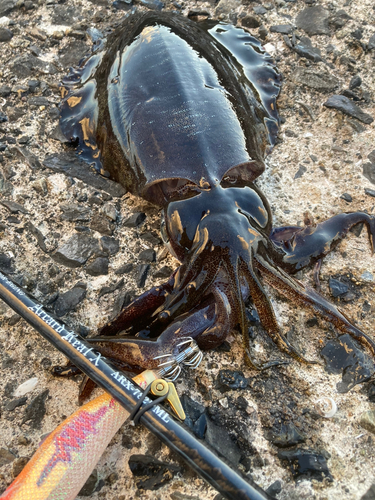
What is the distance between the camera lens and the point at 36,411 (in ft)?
7.52

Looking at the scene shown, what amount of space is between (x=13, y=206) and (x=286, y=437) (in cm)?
227

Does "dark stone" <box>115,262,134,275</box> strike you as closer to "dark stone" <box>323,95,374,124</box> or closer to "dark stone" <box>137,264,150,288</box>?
"dark stone" <box>137,264,150,288</box>

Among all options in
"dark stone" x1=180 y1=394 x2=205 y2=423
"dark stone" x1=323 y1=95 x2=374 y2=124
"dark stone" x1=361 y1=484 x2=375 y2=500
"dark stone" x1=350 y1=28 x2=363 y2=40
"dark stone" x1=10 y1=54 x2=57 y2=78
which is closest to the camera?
"dark stone" x1=361 y1=484 x2=375 y2=500

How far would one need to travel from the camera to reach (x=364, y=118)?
366 centimetres

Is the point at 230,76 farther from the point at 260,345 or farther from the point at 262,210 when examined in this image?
the point at 260,345

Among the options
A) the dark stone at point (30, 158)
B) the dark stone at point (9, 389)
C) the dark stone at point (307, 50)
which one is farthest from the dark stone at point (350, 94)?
the dark stone at point (9, 389)

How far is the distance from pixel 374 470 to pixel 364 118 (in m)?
2.70

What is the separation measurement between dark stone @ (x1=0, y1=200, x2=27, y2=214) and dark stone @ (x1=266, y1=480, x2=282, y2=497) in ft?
7.45

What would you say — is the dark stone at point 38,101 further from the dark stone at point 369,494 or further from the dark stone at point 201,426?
the dark stone at point 369,494

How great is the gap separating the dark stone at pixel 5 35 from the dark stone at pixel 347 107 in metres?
2.96

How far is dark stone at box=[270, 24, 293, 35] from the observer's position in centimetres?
429

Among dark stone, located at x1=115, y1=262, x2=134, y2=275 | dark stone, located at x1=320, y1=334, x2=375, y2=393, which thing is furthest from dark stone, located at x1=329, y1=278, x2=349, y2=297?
dark stone, located at x1=115, y1=262, x2=134, y2=275

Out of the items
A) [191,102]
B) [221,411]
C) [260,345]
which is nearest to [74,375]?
[221,411]

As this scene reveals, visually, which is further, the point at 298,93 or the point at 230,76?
the point at 298,93
